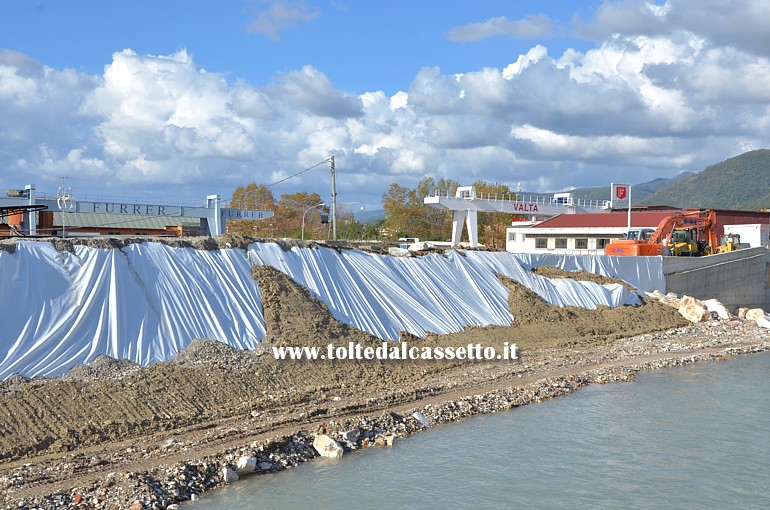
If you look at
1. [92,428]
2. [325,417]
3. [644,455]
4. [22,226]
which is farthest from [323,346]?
[22,226]

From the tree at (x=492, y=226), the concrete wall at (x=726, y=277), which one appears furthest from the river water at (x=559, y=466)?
the tree at (x=492, y=226)

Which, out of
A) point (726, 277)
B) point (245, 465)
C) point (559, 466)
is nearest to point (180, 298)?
point (245, 465)

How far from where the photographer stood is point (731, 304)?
4028 centimetres

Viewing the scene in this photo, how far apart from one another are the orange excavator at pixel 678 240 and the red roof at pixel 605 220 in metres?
5.18

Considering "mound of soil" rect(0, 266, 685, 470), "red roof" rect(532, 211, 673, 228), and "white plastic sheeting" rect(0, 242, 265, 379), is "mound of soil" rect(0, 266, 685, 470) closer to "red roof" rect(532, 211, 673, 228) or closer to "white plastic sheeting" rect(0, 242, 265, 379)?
"white plastic sheeting" rect(0, 242, 265, 379)

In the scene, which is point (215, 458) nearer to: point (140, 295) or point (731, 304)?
point (140, 295)

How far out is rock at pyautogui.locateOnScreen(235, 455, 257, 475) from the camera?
1217cm

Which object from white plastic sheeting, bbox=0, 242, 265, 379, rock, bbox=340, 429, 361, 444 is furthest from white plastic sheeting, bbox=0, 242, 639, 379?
rock, bbox=340, 429, 361, 444

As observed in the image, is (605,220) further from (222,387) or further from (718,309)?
(222,387)

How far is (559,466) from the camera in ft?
44.4

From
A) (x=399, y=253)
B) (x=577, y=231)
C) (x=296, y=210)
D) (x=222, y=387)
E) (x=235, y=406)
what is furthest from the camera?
(x=296, y=210)

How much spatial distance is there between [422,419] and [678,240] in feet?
99.9

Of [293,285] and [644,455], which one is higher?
[293,285]

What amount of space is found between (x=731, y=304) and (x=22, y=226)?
4040 cm
